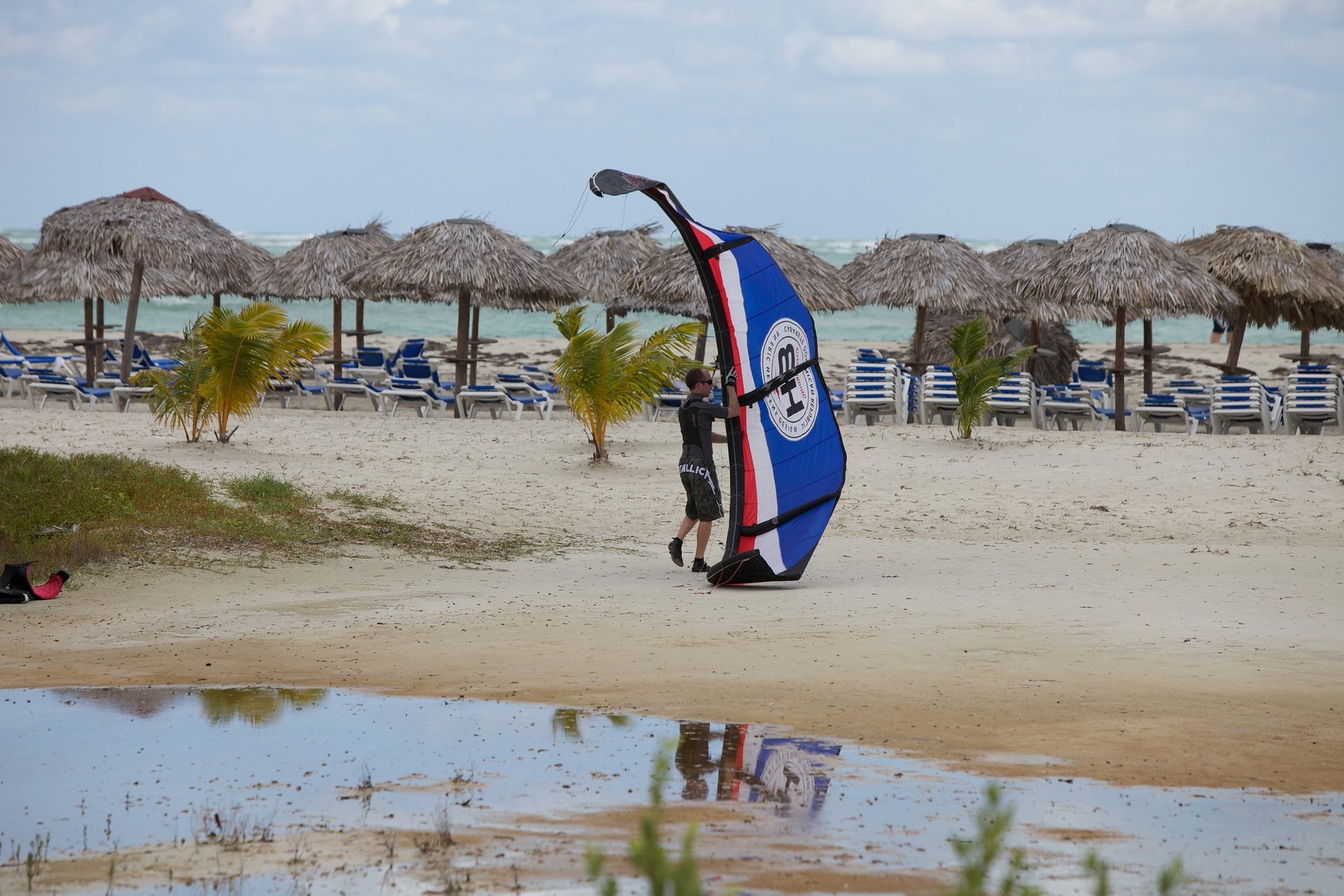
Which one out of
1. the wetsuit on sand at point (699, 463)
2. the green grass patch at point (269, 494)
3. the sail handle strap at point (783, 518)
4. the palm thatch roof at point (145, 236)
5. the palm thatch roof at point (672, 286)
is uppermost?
the palm thatch roof at point (145, 236)

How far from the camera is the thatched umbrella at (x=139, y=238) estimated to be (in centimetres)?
1623

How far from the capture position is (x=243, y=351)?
10523 mm

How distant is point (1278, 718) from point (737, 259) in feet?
10.7

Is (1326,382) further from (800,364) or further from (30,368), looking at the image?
(30,368)

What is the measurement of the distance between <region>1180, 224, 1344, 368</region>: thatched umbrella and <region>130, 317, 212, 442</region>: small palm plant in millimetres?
12904

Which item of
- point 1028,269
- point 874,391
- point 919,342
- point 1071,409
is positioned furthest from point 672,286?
point 1071,409

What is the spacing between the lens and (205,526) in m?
7.71

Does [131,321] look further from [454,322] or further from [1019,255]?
[454,322]

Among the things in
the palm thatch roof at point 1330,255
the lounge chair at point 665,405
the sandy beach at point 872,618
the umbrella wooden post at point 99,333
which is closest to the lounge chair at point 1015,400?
the lounge chair at point 665,405

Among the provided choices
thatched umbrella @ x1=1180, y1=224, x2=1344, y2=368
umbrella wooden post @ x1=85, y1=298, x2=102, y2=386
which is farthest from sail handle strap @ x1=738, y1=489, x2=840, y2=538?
umbrella wooden post @ x1=85, y1=298, x2=102, y2=386

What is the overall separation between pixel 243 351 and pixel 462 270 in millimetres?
5583

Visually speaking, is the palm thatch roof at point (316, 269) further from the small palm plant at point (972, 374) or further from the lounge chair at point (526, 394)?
the small palm plant at point (972, 374)

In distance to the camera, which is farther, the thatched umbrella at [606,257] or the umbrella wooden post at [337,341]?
the thatched umbrella at [606,257]

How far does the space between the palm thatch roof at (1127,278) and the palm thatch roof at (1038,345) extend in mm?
2505
